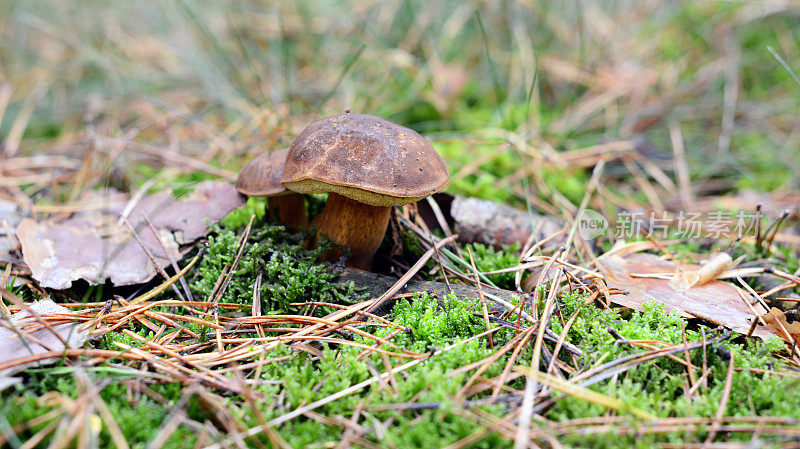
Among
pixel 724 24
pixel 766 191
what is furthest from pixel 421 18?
pixel 766 191

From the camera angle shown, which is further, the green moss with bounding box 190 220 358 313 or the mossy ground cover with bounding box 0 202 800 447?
the green moss with bounding box 190 220 358 313

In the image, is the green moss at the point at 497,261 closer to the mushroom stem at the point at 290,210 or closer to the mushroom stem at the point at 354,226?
the mushroom stem at the point at 354,226

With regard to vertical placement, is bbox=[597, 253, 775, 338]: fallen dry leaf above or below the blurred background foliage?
below

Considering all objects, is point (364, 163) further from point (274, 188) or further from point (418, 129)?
A: point (418, 129)

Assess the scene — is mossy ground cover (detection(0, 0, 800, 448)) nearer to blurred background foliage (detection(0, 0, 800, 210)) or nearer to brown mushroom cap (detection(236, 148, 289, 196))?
blurred background foliage (detection(0, 0, 800, 210))

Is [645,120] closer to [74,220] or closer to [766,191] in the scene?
[766,191]

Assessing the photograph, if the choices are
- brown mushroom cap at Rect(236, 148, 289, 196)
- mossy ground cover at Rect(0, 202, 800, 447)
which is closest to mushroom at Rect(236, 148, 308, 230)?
brown mushroom cap at Rect(236, 148, 289, 196)

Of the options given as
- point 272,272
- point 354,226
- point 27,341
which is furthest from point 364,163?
point 27,341
